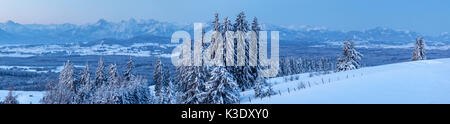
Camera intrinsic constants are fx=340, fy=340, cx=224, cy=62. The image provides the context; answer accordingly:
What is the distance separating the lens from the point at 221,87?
19969 millimetres

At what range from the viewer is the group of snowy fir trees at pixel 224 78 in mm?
19953

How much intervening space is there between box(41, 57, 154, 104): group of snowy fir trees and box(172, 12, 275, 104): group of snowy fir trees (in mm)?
4322

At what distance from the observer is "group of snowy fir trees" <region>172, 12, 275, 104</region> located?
65.5 feet

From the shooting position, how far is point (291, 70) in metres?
91.1

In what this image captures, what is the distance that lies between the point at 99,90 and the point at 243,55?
14.7 meters

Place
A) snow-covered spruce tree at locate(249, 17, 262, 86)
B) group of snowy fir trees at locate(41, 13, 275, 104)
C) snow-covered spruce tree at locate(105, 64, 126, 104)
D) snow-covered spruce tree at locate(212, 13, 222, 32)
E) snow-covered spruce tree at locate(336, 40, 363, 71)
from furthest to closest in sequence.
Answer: snow-covered spruce tree at locate(336, 40, 363, 71) < snow-covered spruce tree at locate(249, 17, 262, 86) < snow-covered spruce tree at locate(212, 13, 222, 32) < snow-covered spruce tree at locate(105, 64, 126, 104) < group of snowy fir trees at locate(41, 13, 275, 104)

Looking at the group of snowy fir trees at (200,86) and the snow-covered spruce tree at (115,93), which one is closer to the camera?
the group of snowy fir trees at (200,86)

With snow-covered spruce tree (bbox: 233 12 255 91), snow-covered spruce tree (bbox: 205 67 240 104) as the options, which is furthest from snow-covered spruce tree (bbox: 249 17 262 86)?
snow-covered spruce tree (bbox: 205 67 240 104)

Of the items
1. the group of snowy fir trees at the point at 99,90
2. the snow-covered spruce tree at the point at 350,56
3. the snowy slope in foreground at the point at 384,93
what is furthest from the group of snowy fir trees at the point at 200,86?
the snow-covered spruce tree at the point at 350,56

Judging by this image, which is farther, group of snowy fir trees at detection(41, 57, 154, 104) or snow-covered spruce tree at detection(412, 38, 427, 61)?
snow-covered spruce tree at detection(412, 38, 427, 61)

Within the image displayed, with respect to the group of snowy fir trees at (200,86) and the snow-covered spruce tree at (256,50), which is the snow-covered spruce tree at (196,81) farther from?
the snow-covered spruce tree at (256,50)

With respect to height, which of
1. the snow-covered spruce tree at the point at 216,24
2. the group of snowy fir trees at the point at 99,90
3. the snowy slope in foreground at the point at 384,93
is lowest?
the group of snowy fir trees at the point at 99,90

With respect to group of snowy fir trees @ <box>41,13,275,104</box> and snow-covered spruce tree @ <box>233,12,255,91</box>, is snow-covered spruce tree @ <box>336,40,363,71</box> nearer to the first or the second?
group of snowy fir trees @ <box>41,13,275,104</box>
